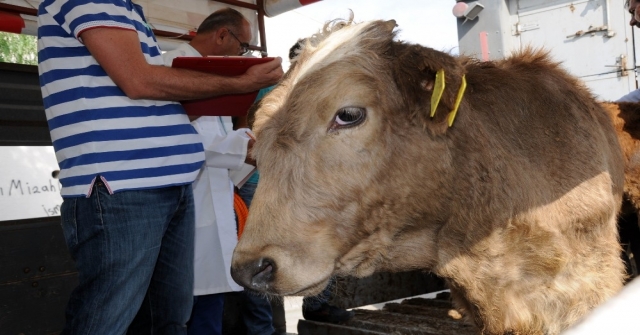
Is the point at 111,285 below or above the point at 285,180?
below

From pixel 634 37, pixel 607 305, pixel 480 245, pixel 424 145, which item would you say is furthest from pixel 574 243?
pixel 634 37

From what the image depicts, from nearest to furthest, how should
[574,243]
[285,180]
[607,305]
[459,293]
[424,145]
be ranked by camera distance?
[607,305]
[285,180]
[424,145]
[574,243]
[459,293]

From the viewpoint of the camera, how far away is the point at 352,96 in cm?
228

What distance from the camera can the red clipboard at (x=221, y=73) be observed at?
2.61 m

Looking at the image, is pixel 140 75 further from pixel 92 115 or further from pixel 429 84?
pixel 429 84

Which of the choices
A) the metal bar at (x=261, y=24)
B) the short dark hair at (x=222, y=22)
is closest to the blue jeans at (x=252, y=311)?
the short dark hair at (x=222, y=22)

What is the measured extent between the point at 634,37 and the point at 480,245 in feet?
19.4

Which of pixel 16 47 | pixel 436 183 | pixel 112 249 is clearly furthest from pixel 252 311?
pixel 16 47

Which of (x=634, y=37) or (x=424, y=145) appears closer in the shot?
(x=424, y=145)

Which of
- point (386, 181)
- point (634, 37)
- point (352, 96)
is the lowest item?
point (386, 181)

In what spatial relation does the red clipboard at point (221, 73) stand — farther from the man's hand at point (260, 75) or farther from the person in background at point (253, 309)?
the person in background at point (253, 309)

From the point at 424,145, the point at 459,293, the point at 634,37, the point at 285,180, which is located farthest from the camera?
the point at 634,37

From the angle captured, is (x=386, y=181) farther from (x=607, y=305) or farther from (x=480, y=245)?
(x=607, y=305)

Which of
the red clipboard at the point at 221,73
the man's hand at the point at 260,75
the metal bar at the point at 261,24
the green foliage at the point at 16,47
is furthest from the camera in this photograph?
the green foliage at the point at 16,47
